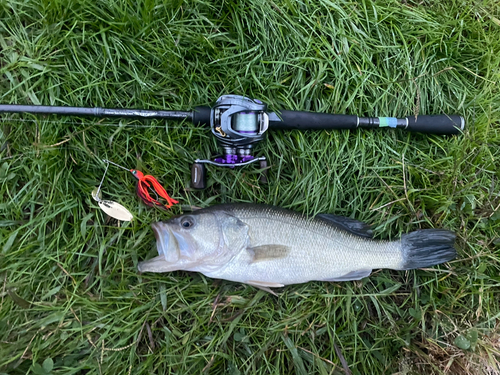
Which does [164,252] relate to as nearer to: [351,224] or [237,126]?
[237,126]

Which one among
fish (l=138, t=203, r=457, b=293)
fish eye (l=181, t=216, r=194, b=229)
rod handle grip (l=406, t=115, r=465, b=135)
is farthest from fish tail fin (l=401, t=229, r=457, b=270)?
fish eye (l=181, t=216, r=194, b=229)

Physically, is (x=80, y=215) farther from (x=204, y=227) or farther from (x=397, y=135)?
(x=397, y=135)

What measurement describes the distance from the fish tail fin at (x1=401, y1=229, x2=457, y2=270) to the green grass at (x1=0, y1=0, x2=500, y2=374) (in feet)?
0.56

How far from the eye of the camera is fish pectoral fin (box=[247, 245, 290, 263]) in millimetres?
2375

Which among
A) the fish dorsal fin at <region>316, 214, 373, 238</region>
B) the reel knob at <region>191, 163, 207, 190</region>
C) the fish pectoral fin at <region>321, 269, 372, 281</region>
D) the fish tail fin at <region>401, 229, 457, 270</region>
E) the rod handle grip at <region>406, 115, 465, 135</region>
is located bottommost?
the fish pectoral fin at <region>321, 269, 372, 281</region>

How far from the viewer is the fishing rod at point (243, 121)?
A: 2.34m

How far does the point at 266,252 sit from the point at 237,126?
3.20 ft

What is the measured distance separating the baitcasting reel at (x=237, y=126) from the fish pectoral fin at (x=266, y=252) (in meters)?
0.67

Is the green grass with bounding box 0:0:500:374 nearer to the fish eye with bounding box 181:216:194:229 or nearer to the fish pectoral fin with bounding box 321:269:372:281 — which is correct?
the fish pectoral fin with bounding box 321:269:372:281

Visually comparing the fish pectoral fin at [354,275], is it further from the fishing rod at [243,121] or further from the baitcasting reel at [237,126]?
the baitcasting reel at [237,126]

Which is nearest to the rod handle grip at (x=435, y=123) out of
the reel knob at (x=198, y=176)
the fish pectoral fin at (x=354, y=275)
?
the fish pectoral fin at (x=354, y=275)

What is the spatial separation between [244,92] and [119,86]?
3.47 feet

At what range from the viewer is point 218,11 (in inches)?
107

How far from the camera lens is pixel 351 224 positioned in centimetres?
260
